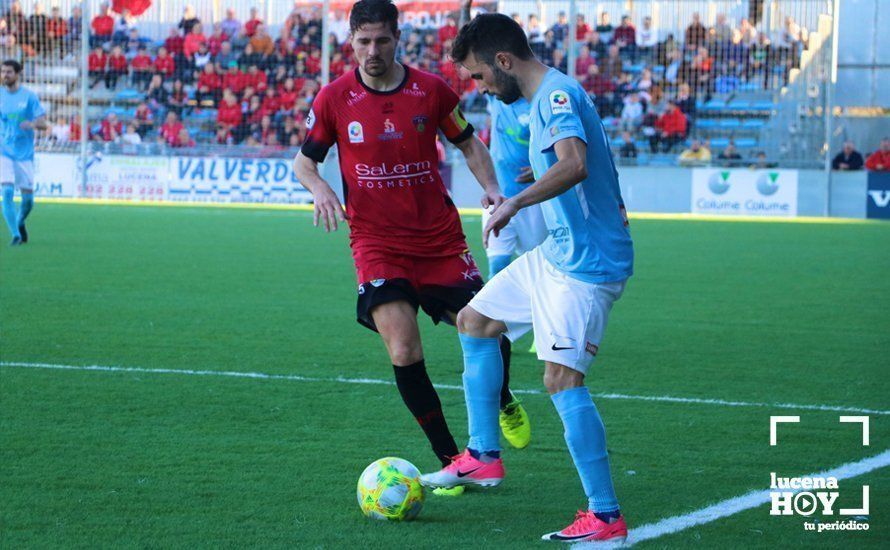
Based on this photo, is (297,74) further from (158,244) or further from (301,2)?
(158,244)

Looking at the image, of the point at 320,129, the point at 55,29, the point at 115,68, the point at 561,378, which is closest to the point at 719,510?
the point at 561,378

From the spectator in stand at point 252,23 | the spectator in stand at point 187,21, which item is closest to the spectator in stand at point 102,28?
the spectator in stand at point 187,21

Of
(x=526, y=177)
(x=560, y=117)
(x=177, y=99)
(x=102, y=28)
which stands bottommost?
(x=177, y=99)

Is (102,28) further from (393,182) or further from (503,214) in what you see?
(503,214)

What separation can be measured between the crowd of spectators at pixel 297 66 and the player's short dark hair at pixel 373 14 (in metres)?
21.2

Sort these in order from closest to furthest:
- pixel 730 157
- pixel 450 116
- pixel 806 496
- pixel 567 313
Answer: pixel 567 313 → pixel 806 496 → pixel 450 116 → pixel 730 157

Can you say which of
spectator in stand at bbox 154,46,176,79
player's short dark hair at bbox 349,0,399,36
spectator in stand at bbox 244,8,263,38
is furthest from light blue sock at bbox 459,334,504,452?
spectator in stand at bbox 244,8,263,38

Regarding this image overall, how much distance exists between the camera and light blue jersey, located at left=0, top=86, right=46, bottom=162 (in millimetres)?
15867

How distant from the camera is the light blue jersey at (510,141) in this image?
7.27 m

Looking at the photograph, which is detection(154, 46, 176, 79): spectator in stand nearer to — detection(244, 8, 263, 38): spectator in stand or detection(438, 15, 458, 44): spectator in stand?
detection(244, 8, 263, 38): spectator in stand

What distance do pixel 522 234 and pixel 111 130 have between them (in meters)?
22.4

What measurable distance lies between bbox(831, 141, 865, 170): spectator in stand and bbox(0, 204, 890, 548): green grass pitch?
12588 millimetres

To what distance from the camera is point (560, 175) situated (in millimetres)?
4090

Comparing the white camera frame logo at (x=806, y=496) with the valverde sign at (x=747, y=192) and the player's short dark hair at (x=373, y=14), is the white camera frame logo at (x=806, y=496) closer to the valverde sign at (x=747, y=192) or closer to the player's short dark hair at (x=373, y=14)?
the player's short dark hair at (x=373, y=14)
